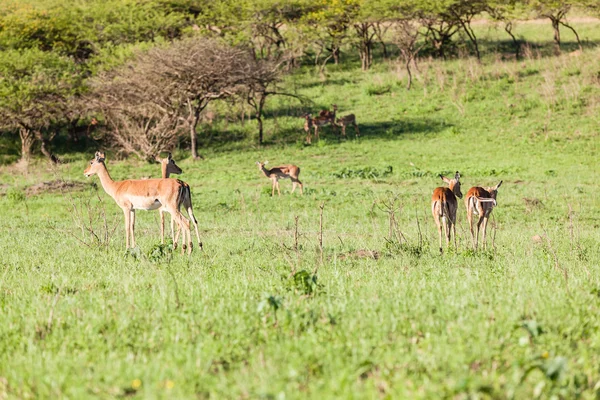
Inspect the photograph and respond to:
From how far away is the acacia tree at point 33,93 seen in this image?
26297mm

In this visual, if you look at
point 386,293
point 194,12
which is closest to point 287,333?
point 386,293

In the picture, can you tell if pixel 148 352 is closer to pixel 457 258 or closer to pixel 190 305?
pixel 190 305

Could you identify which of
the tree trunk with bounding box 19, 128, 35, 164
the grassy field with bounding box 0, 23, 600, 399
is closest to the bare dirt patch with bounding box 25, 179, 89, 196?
the grassy field with bounding box 0, 23, 600, 399

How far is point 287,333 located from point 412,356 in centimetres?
90

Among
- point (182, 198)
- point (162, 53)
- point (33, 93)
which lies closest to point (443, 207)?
point (182, 198)

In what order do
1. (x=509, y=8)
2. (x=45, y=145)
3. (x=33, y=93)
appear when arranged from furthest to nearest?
(x=509, y=8) → (x=45, y=145) → (x=33, y=93)

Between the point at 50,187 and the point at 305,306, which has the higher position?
the point at 305,306

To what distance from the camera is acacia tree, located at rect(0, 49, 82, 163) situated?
26297 millimetres

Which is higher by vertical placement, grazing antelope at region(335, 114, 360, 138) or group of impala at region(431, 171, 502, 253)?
group of impala at region(431, 171, 502, 253)

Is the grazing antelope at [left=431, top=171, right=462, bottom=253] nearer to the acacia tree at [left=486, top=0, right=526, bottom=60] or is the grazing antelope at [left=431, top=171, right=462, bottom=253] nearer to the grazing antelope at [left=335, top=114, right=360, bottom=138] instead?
the grazing antelope at [left=335, top=114, right=360, bottom=138]

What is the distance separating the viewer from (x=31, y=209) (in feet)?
55.6

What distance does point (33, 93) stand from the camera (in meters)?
26.5

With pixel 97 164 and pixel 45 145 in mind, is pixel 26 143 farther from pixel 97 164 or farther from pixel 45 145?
Result: pixel 97 164

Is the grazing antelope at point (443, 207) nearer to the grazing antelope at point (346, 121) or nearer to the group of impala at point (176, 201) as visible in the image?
the group of impala at point (176, 201)
